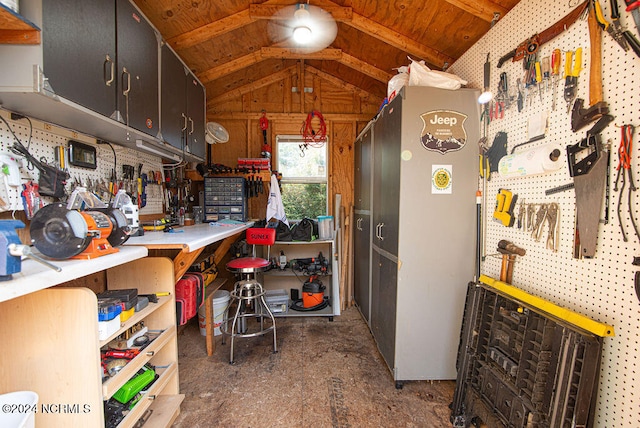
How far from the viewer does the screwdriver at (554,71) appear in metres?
1.22

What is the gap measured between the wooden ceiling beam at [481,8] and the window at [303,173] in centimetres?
199

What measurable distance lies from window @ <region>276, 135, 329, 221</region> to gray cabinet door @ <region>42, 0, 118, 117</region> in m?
2.14

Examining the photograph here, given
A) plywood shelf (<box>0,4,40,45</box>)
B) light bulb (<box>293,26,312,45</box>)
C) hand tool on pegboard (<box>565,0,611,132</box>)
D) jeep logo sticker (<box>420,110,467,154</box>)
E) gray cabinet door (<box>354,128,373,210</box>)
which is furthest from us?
gray cabinet door (<box>354,128,373,210</box>)

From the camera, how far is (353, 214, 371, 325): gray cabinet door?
2646mm

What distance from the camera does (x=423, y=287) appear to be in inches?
71.5

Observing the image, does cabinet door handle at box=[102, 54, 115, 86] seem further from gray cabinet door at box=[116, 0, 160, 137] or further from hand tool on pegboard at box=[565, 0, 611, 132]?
hand tool on pegboard at box=[565, 0, 611, 132]

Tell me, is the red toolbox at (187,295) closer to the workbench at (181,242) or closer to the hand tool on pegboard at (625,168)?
the workbench at (181,242)

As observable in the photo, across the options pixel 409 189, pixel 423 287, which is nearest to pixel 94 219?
pixel 409 189

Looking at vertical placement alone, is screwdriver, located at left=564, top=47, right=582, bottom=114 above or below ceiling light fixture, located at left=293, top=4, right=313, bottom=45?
below

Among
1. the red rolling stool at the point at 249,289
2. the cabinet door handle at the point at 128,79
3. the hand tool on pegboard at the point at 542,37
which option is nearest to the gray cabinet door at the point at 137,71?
the cabinet door handle at the point at 128,79

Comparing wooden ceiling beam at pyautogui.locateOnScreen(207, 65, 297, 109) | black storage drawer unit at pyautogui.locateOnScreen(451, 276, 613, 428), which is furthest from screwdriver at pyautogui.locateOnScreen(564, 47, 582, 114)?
wooden ceiling beam at pyautogui.locateOnScreen(207, 65, 297, 109)

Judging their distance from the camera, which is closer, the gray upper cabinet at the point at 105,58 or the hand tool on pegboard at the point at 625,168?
the hand tool on pegboard at the point at 625,168

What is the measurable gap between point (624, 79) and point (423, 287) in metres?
1.36

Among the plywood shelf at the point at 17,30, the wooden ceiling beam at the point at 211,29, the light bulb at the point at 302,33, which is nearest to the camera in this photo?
the plywood shelf at the point at 17,30
